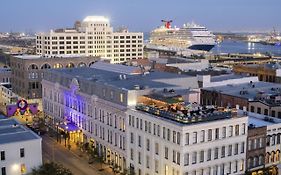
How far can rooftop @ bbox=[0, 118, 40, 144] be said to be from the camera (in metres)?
51.1

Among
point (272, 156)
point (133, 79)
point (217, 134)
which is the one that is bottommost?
point (272, 156)

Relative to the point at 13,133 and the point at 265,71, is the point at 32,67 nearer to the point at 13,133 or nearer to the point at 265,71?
the point at 13,133

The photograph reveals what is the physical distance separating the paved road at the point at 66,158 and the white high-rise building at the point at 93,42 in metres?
88.1

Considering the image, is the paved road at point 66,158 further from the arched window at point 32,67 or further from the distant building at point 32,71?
the arched window at point 32,67

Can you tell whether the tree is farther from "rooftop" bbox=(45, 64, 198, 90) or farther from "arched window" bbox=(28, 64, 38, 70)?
"arched window" bbox=(28, 64, 38, 70)

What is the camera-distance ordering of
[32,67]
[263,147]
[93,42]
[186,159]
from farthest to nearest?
[93,42] → [32,67] → [263,147] → [186,159]

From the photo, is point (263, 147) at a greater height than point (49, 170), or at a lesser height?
greater

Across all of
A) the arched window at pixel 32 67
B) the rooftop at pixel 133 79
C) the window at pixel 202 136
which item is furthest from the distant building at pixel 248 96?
the arched window at pixel 32 67

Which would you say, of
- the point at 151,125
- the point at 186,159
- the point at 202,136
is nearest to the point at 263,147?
the point at 202,136

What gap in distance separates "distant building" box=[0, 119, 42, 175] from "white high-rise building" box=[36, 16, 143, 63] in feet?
348

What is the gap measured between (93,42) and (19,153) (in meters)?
116

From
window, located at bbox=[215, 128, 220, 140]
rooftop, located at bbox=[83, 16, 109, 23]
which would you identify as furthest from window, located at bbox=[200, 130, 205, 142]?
rooftop, located at bbox=[83, 16, 109, 23]

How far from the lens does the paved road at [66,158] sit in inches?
2307

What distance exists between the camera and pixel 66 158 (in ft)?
210
